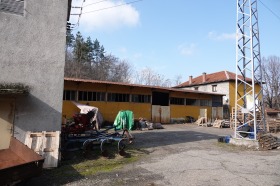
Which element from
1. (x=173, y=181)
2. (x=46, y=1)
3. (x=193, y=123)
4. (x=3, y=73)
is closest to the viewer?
(x=173, y=181)

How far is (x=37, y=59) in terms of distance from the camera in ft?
30.0

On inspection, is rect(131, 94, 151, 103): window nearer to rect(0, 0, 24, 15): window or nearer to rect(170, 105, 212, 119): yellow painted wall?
rect(170, 105, 212, 119): yellow painted wall

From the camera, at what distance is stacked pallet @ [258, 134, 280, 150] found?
12.8m

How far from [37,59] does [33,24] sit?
128 centimetres

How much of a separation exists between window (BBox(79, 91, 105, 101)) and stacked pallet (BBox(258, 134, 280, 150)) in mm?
13642

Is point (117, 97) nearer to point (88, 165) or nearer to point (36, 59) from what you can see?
point (36, 59)

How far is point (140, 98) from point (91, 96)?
5.13 m

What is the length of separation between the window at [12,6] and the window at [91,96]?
13002 millimetres

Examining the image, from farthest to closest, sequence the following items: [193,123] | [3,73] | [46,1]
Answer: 1. [193,123]
2. [46,1]
3. [3,73]

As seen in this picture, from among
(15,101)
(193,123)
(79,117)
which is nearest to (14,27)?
(15,101)

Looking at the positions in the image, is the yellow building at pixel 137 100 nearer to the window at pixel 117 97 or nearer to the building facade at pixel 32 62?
the window at pixel 117 97

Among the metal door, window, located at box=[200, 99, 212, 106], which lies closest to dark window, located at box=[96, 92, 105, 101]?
window, located at box=[200, 99, 212, 106]

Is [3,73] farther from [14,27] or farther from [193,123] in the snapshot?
[193,123]

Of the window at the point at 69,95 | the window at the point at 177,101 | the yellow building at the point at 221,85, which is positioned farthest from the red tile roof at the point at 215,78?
the window at the point at 69,95
